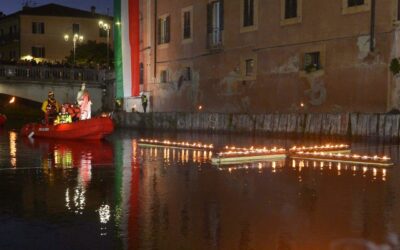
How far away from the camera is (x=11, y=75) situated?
5659 cm

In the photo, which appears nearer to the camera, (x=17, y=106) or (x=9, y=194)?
(x=9, y=194)

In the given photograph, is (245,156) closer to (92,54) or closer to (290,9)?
(290,9)

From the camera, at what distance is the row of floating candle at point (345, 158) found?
53.0 ft

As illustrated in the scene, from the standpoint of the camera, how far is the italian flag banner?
4509 centimetres

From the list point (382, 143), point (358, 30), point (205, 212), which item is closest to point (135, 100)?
point (358, 30)

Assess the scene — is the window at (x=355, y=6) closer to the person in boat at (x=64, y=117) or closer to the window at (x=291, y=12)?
the window at (x=291, y=12)

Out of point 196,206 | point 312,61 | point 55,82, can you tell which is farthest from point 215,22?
point 196,206

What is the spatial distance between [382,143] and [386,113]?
329cm

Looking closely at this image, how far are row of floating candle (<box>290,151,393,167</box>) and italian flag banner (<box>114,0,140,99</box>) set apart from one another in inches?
1102

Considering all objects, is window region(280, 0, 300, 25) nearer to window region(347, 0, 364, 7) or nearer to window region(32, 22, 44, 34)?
window region(347, 0, 364, 7)

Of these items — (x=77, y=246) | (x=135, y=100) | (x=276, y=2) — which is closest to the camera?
(x=77, y=246)

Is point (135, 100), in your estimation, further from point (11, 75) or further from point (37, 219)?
point (37, 219)

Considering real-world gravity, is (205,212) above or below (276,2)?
below

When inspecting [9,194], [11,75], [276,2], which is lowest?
[9,194]
